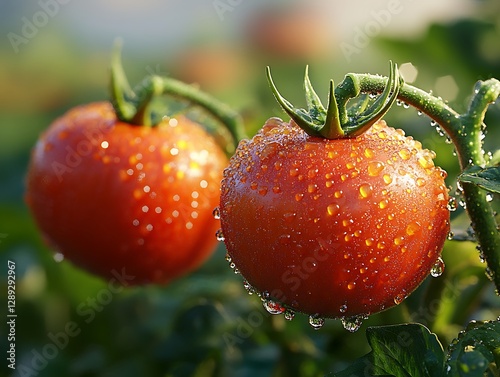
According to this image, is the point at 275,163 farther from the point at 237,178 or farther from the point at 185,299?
the point at 185,299

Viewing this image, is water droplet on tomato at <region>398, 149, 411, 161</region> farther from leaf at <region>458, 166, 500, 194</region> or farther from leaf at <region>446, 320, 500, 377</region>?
leaf at <region>446, 320, 500, 377</region>

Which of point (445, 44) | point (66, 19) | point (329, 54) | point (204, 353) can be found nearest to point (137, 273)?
point (204, 353)

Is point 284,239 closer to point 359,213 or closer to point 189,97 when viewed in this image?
point 359,213

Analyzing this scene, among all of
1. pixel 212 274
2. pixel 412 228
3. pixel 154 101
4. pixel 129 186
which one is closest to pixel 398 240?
pixel 412 228

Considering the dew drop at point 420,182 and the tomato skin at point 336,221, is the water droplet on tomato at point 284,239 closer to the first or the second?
the tomato skin at point 336,221

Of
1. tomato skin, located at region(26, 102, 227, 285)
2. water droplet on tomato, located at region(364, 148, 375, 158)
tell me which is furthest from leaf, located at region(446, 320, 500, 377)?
tomato skin, located at region(26, 102, 227, 285)

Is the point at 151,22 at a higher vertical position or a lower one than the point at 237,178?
lower
